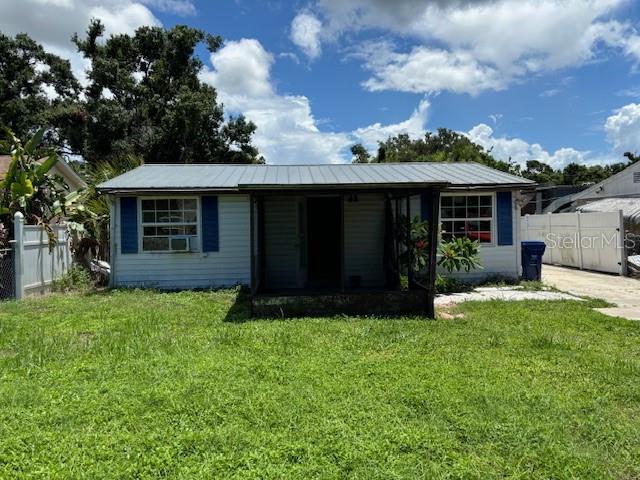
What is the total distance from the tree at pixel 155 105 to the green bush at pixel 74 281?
16.3 m

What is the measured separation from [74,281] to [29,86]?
24.0 metres

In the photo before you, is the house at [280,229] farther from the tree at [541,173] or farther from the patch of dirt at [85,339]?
the tree at [541,173]

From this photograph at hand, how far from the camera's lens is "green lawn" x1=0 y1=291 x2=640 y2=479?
10.7ft

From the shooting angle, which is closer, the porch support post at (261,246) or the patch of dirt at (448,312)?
the patch of dirt at (448,312)

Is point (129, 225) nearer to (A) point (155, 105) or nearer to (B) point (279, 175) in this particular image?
(B) point (279, 175)

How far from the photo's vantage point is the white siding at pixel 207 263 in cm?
1142

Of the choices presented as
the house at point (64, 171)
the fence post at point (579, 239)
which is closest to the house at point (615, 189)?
the fence post at point (579, 239)

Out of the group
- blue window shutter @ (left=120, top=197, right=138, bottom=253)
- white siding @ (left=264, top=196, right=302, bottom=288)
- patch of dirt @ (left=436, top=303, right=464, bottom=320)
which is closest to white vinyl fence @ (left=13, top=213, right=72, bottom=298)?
blue window shutter @ (left=120, top=197, right=138, bottom=253)

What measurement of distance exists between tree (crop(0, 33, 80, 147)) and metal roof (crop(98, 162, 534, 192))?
18729 mm

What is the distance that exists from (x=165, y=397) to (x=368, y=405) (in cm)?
182

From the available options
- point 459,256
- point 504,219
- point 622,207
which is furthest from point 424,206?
point 622,207

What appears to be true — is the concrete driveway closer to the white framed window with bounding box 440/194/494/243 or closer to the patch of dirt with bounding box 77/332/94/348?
the white framed window with bounding box 440/194/494/243

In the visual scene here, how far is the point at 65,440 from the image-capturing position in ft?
11.6

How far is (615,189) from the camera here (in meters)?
23.6
